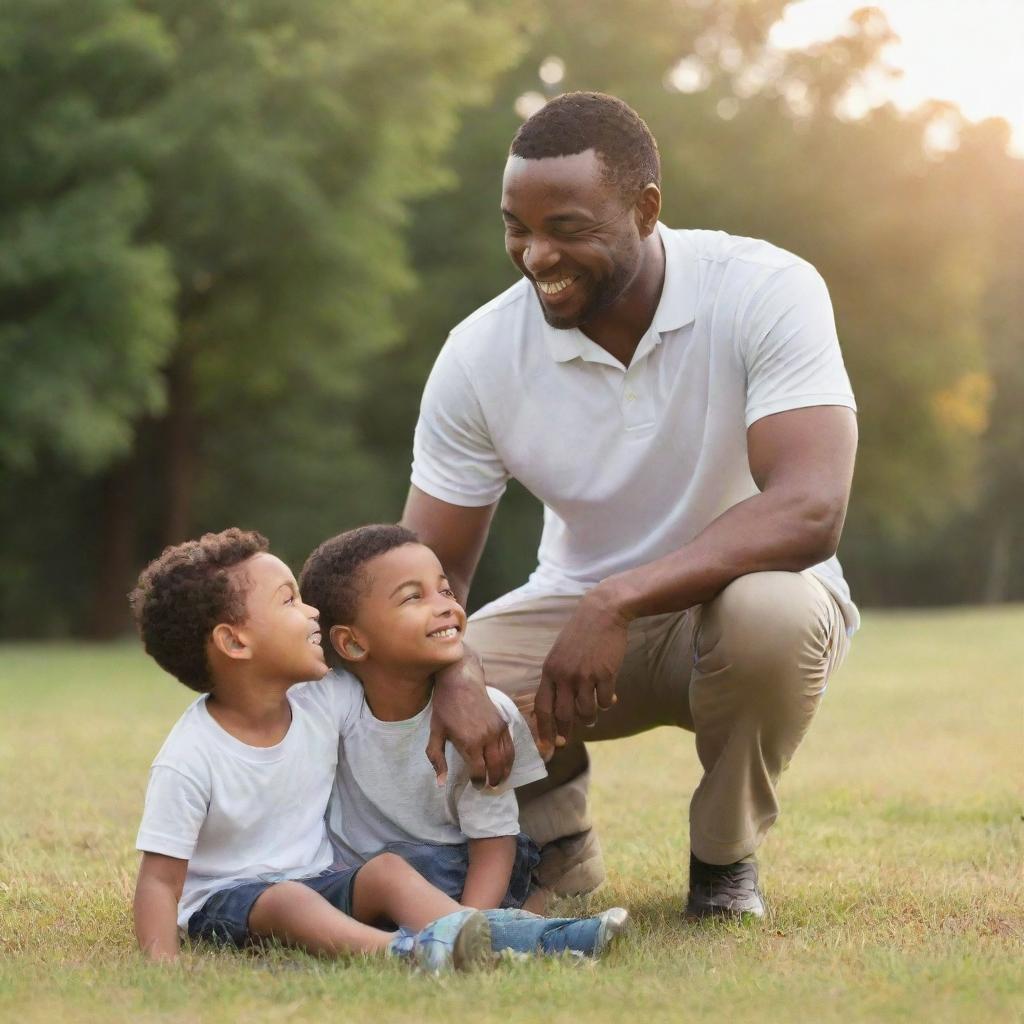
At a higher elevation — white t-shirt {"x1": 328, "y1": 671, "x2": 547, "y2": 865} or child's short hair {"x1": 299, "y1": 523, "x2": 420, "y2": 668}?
child's short hair {"x1": 299, "y1": 523, "x2": 420, "y2": 668}

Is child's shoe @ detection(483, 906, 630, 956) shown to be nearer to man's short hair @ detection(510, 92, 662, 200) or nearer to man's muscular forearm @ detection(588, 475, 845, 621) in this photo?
man's muscular forearm @ detection(588, 475, 845, 621)

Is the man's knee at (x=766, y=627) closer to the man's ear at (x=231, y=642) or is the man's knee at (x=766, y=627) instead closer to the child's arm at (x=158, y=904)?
the man's ear at (x=231, y=642)

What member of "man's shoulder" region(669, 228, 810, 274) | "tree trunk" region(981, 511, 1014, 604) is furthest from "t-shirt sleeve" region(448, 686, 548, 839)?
"tree trunk" region(981, 511, 1014, 604)

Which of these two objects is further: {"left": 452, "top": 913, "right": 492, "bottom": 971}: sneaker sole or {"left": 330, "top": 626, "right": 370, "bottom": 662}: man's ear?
{"left": 330, "top": 626, "right": 370, "bottom": 662}: man's ear

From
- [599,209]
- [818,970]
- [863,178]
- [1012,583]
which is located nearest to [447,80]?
[863,178]

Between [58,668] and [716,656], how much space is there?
10371 millimetres

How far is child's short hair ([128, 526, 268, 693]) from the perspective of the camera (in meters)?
3.13

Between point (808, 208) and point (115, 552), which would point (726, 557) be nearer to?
point (115, 552)

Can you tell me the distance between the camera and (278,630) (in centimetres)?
313

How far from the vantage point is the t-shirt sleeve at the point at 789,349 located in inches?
130

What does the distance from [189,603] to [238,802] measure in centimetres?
40

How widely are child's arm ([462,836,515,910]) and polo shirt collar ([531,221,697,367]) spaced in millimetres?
1094

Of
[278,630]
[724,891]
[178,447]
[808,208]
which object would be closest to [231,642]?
[278,630]

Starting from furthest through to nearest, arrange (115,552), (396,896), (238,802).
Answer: (115,552) → (238,802) → (396,896)
